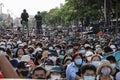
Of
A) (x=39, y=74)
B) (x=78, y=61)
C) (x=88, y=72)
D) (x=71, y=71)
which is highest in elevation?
(x=39, y=74)

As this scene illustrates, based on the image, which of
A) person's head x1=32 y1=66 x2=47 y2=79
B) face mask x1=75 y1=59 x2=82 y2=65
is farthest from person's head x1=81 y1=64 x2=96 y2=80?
face mask x1=75 y1=59 x2=82 y2=65

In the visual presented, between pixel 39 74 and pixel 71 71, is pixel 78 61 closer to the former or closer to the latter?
pixel 71 71

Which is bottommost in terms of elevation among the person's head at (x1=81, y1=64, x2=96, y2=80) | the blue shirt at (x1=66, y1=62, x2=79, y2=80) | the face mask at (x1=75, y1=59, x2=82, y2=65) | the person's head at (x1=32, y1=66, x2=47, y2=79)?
the blue shirt at (x1=66, y1=62, x2=79, y2=80)

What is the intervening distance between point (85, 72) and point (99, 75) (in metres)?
0.27

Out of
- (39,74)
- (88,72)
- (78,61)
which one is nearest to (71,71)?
(78,61)

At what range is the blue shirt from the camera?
10.6 metres

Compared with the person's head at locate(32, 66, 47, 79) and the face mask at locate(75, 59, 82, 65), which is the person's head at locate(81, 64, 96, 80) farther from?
the face mask at locate(75, 59, 82, 65)

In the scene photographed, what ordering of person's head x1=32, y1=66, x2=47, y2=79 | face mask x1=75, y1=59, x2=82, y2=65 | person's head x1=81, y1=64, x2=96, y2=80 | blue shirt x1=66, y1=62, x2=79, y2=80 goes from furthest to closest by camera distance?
face mask x1=75, y1=59, x2=82, y2=65 < blue shirt x1=66, y1=62, x2=79, y2=80 < person's head x1=81, y1=64, x2=96, y2=80 < person's head x1=32, y1=66, x2=47, y2=79

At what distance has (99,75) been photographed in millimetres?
9070

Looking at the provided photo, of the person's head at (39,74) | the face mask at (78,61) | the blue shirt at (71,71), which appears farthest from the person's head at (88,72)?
the face mask at (78,61)

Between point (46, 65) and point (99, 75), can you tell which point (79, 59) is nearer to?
point (46, 65)

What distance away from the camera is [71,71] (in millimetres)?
10656

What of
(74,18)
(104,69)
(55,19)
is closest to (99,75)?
(104,69)

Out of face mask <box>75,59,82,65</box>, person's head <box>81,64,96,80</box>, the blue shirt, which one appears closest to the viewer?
person's head <box>81,64,96,80</box>
